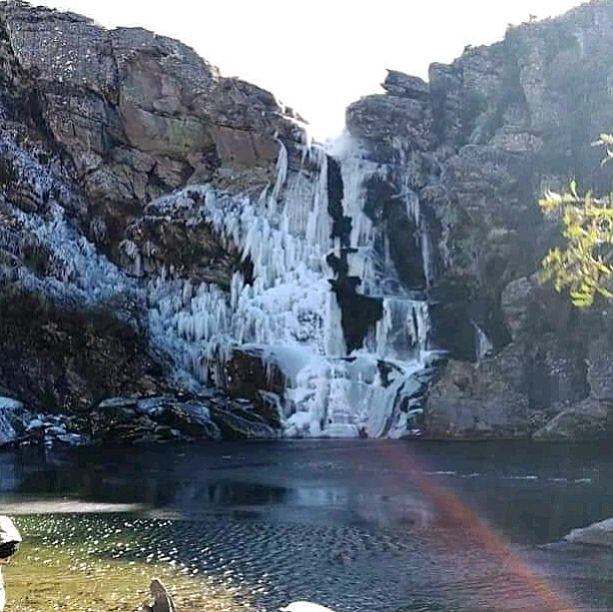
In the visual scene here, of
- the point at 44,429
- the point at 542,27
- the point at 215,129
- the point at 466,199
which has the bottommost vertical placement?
the point at 44,429

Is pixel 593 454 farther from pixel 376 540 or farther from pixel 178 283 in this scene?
pixel 178 283

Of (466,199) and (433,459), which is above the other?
(466,199)

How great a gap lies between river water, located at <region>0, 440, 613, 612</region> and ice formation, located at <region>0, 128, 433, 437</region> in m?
7.56

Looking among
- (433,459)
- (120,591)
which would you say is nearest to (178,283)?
(433,459)

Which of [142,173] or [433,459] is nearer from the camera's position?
[433,459]

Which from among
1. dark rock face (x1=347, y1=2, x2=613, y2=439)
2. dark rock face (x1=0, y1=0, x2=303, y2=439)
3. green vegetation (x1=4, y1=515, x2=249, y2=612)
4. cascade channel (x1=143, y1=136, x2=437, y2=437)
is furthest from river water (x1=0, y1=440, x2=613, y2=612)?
dark rock face (x1=0, y1=0, x2=303, y2=439)

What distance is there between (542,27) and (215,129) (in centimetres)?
1994

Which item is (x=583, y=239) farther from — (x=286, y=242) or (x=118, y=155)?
(x=118, y=155)

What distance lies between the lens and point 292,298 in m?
47.8

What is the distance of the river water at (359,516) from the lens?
1459cm

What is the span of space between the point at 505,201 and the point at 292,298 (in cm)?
1257

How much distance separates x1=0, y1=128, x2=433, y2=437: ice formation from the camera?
146ft

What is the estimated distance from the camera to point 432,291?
4834cm

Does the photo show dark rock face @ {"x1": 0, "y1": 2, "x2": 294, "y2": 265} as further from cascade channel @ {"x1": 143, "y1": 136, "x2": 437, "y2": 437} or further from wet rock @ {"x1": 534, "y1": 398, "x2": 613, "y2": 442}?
wet rock @ {"x1": 534, "y1": 398, "x2": 613, "y2": 442}
